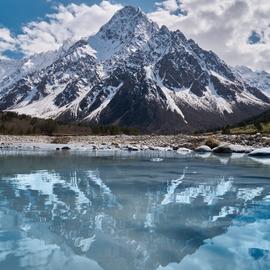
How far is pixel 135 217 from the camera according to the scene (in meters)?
14.8

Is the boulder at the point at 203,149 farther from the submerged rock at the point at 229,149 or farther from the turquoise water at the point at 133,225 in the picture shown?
the turquoise water at the point at 133,225

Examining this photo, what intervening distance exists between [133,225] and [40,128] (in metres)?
131

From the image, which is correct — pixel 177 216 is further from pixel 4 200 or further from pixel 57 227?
pixel 4 200

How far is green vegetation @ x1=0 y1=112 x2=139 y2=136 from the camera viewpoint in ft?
441

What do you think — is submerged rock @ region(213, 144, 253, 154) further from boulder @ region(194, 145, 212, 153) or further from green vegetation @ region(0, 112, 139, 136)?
green vegetation @ region(0, 112, 139, 136)

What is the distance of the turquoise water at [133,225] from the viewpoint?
404 inches

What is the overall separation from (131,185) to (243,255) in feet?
41.8

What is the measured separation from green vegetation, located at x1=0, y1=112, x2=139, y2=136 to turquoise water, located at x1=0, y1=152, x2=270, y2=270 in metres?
112

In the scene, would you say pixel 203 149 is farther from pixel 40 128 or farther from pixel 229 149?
pixel 40 128

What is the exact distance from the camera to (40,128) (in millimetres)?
141000

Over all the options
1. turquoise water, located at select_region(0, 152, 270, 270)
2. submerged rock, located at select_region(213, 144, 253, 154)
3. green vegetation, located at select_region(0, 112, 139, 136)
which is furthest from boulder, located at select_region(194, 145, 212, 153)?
green vegetation, located at select_region(0, 112, 139, 136)

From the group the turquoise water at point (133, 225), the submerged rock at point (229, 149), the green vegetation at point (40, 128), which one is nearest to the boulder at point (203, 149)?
the submerged rock at point (229, 149)

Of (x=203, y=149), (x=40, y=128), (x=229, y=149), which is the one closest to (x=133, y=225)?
(x=229, y=149)

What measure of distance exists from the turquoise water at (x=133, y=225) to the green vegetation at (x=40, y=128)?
368 ft
